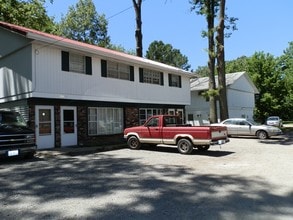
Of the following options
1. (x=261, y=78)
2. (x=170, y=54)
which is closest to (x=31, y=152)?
(x=261, y=78)

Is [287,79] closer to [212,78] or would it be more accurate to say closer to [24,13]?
[212,78]

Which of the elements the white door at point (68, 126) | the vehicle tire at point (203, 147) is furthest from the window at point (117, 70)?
the vehicle tire at point (203, 147)

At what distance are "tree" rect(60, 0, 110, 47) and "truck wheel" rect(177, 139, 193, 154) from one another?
35.8 metres

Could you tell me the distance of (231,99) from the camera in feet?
125

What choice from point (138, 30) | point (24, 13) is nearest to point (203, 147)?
point (24, 13)

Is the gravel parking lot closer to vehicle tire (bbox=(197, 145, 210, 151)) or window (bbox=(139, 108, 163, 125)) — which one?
vehicle tire (bbox=(197, 145, 210, 151))

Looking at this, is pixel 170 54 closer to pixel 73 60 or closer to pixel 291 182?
pixel 73 60

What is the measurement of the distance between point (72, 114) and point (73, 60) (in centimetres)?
302

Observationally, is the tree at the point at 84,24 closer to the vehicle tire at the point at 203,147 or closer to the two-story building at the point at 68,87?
the two-story building at the point at 68,87

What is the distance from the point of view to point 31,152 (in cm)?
1326

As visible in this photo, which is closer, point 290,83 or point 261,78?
point 261,78

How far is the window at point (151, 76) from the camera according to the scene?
23.4m

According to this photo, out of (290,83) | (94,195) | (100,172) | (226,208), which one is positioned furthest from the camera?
(290,83)

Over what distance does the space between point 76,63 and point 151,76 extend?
23.7ft
